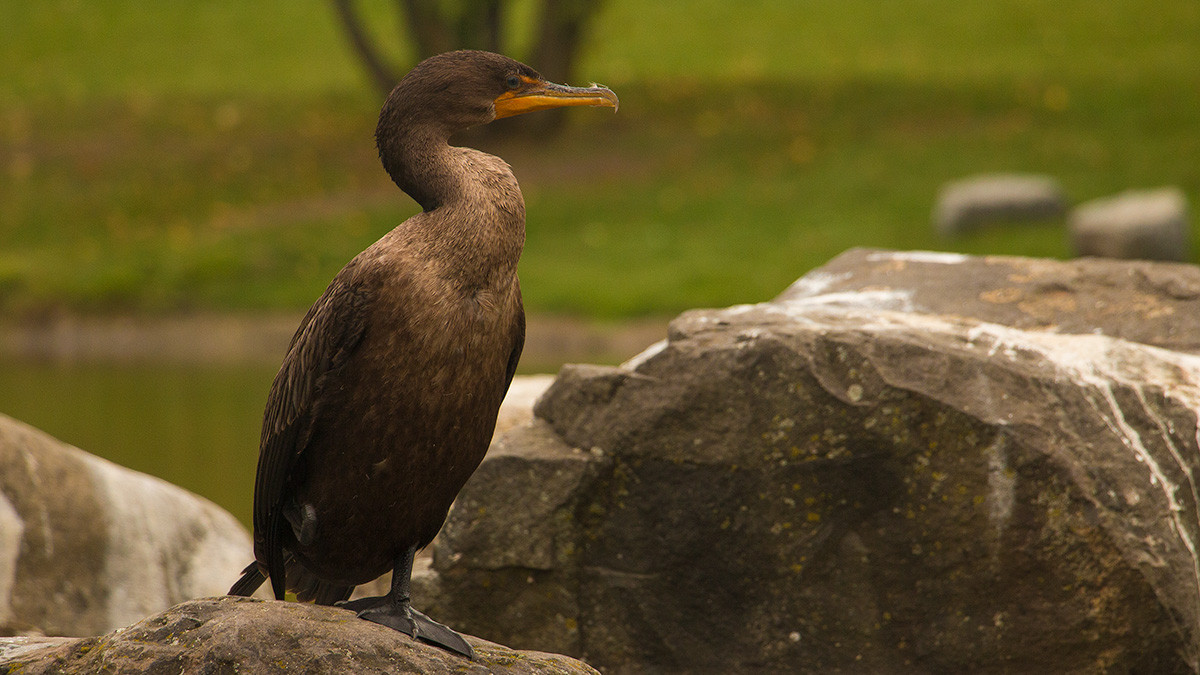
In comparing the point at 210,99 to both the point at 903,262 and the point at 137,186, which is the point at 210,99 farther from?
the point at 903,262

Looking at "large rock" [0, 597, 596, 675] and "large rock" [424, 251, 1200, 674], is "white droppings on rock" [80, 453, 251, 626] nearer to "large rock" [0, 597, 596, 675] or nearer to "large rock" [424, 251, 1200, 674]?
"large rock" [424, 251, 1200, 674]

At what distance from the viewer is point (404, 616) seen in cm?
377

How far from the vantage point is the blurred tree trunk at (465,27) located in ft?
61.4

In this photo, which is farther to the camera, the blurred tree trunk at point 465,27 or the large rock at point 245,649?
the blurred tree trunk at point 465,27

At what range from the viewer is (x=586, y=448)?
4930 mm

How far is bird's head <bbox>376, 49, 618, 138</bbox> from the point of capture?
12.5ft

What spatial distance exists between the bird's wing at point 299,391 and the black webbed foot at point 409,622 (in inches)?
14.2

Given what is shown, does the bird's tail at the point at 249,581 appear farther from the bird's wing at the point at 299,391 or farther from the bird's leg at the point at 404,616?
the bird's leg at the point at 404,616

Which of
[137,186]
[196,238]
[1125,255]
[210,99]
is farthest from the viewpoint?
[210,99]

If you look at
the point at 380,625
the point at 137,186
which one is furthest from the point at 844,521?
the point at 137,186

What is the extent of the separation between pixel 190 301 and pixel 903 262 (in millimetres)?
11130

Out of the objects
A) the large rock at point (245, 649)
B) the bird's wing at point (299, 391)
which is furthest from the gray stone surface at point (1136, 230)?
the large rock at point (245, 649)

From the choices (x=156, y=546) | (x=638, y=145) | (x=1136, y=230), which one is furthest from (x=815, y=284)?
(x=638, y=145)

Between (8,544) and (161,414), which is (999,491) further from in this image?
(161,414)
